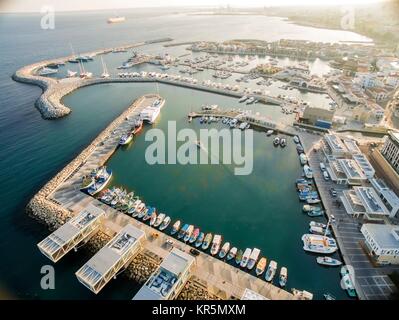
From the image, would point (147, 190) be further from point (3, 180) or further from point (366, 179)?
point (366, 179)

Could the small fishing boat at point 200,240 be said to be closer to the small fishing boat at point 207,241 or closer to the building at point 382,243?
the small fishing boat at point 207,241

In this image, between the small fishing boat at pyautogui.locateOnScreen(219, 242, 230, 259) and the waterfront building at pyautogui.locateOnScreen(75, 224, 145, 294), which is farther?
the small fishing boat at pyautogui.locateOnScreen(219, 242, 230, 259)

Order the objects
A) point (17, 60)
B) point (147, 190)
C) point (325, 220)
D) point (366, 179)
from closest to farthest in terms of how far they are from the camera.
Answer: point (325, 220)
point (366, 179)
point (147, 190)
point (17, 60)

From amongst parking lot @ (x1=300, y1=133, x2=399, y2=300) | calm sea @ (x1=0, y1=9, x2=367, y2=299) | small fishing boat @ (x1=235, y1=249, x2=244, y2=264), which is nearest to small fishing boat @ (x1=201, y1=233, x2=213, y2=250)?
calm sea @ (x1=0, y1=9, x2=367, y2=299)

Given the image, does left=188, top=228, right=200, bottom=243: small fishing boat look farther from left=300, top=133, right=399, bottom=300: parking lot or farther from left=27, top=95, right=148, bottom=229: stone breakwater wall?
left=300, top=133, right=399, bottom=300: parking lot

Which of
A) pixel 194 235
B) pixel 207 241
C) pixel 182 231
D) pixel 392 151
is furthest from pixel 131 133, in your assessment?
pixel 392 151

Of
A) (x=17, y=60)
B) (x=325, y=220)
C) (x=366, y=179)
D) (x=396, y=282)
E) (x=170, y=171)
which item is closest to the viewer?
(x=396, y=282)

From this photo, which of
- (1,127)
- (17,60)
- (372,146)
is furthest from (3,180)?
(17,60)
